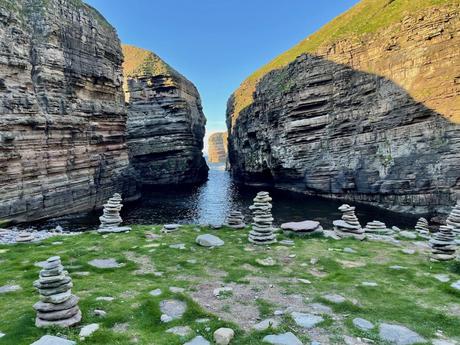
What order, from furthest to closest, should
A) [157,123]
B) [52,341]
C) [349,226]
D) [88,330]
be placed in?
[157,123] → [349,226] → [88,330] → [52,341]

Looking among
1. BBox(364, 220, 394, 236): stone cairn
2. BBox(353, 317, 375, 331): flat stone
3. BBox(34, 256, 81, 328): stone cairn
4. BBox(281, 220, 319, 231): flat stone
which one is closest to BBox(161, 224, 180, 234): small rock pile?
BBox(281, 220, 319, 231): flat stone

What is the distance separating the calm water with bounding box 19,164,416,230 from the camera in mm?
39912

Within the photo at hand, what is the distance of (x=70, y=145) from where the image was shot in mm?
43500

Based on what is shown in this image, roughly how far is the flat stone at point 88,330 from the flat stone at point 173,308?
1.65 meters

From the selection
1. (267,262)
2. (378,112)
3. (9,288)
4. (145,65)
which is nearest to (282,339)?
(267,262)

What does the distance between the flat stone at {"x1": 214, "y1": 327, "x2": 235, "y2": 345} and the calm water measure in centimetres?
3332

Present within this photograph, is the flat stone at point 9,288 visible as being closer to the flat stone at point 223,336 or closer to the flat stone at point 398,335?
the flat stone at point 223,336

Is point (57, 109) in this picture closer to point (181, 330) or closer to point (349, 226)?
point (349, 226)

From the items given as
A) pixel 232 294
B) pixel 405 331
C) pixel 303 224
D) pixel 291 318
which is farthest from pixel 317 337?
pixel 303 224

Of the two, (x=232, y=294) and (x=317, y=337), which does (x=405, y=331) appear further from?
(x=232, y=294)

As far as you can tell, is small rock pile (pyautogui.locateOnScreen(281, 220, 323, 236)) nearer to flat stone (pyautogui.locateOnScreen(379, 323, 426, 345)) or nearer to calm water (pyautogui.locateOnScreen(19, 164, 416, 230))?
flat stone (pyautogui.locateOnScreen(379, 323, 426, 345))

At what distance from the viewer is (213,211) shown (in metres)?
52.7

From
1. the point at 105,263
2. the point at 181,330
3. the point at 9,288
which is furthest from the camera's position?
the point at 105,263

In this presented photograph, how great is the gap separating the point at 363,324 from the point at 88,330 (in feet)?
22.3
